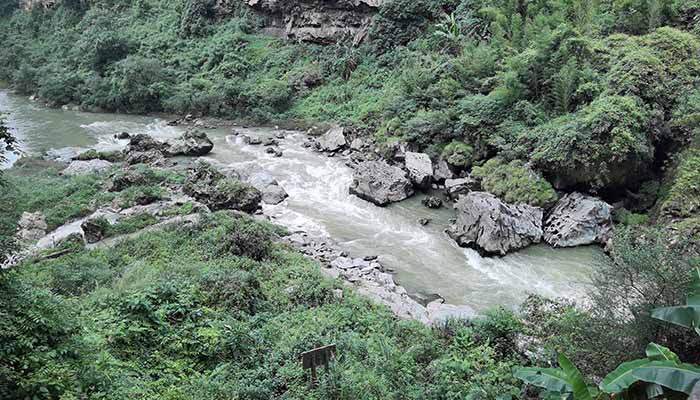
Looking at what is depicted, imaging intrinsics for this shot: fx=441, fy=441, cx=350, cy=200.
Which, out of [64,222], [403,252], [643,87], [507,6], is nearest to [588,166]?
[643,87]

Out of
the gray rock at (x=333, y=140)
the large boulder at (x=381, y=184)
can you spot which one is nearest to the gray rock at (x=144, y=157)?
the gray rock at (x=333, y=140)

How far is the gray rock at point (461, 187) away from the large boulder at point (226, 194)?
7.71 m

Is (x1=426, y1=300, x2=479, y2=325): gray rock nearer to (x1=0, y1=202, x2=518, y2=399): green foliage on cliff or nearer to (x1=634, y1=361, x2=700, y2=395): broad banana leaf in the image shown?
(x1=0, y1=202, x2=518, y2=399): green foliage on cliff

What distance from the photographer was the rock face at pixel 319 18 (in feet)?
111

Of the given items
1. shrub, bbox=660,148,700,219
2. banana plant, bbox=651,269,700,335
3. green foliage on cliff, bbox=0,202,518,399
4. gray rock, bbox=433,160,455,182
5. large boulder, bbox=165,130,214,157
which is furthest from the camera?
large boulder, bbox=165,130,214,157

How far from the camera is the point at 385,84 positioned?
94.2ft

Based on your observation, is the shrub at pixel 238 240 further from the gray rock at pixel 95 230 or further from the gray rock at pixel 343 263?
the gray rock at pixel 95 230

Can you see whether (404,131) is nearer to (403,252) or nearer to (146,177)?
(403,252)

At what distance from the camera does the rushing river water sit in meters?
12.3

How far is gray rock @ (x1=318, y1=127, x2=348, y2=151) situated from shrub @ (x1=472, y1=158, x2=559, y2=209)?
849 cm

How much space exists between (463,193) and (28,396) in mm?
15138

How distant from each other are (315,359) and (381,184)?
12107mm

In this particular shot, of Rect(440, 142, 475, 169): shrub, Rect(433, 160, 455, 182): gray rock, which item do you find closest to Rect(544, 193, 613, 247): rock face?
Rect(440, 142, 475, 169): shrub

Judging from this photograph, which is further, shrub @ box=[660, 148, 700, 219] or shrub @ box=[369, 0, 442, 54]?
shrub @ box=[369, 0, 442, 54]
